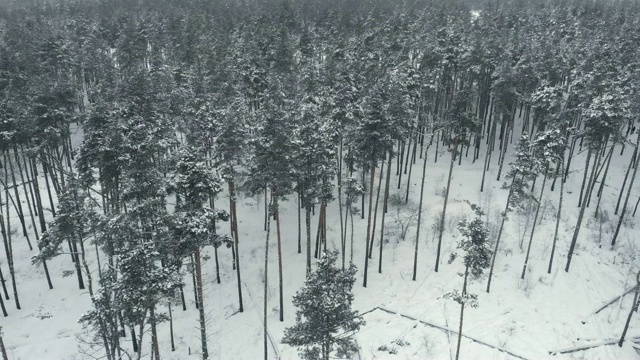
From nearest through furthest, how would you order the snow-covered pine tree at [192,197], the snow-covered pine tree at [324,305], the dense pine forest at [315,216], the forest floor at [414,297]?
the snow-covered pine tree at [324,305] → the snow-covered pine tree at [192,197] → the dense pine forest at [315,216] → the forest floor at [414,297]

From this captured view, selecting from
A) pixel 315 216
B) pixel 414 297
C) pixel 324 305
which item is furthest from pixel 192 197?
pixel 315 216

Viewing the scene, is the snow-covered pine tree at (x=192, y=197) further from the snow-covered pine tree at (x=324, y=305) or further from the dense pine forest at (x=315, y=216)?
the snow-covered pine tree at (x=324, y=305)

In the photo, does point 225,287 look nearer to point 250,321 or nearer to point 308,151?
point 250,321

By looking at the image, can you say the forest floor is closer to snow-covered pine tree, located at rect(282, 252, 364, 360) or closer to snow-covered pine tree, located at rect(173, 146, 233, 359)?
snow-covered pine tree, located at rect(282, 252, 364, 360)

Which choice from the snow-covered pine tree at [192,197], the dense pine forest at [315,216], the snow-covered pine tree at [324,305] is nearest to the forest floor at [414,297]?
the dense pine forest at [315,216]

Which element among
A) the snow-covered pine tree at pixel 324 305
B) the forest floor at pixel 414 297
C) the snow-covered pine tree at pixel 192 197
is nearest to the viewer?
the snow-covered pine tree at pixel 324 305

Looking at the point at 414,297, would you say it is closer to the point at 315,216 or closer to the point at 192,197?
the point at 315,216

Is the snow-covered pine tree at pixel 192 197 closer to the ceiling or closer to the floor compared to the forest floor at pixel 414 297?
closer to the ceiling

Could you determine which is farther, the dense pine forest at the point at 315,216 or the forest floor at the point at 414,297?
the forest floor at the point at 414,297
